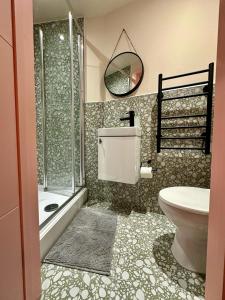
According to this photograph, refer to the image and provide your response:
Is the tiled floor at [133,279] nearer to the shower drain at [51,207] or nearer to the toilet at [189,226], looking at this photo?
the toilet at [189,226]

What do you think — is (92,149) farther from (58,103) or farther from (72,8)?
(72,8)

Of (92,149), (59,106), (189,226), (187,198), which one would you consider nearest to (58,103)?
(59,106)

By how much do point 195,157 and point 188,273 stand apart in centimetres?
86

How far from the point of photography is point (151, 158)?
5.22 ft

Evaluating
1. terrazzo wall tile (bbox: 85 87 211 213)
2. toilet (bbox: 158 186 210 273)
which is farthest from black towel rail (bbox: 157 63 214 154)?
toilet (bbox: 158 186 210 273)

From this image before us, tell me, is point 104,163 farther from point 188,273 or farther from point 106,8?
point 106,8

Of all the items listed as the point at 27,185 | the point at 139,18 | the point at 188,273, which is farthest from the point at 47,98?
the point at 188,273

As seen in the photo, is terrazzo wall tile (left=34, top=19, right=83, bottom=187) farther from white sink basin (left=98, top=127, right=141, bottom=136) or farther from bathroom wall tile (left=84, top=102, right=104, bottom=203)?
white sink basin (left=98, top=127, right=141, bottom=136)

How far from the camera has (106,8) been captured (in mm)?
1677

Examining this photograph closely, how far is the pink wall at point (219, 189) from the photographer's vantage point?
1.45 ft

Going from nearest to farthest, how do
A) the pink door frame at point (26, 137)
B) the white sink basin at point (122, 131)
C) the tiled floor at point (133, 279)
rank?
the pink door frame at point (26, 137) < the tiled floor at point (133, 279) < the white sink basin at point (122, 131)

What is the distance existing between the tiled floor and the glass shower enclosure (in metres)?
0.87

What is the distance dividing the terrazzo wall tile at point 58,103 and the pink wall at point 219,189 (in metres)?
1.52

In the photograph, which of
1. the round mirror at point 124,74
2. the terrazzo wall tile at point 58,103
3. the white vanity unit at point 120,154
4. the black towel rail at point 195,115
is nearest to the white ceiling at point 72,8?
the terrazzo wall tile at point 58,103
